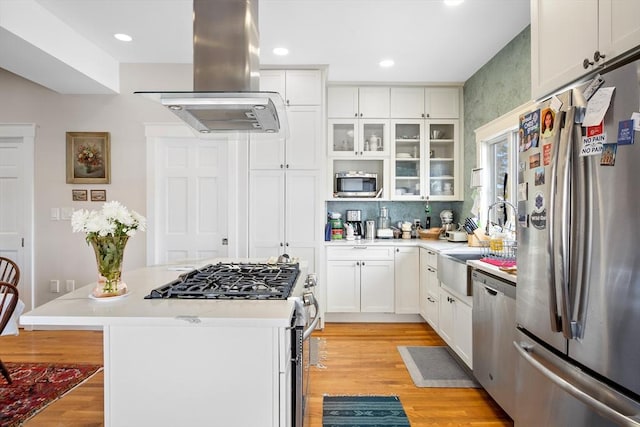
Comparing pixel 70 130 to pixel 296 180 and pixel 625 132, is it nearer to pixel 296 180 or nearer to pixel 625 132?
pixel 296 180

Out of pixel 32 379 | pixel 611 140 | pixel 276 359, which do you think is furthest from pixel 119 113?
pixel 611 140

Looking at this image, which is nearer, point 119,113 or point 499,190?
point 499,190

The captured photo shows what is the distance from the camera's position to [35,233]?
12.3 ft

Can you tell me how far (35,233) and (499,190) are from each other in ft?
15.6

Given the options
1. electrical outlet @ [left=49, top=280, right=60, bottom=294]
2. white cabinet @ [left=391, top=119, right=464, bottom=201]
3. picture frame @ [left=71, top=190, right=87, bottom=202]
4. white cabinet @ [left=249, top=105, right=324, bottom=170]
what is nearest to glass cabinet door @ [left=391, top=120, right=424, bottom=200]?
white cabinet @ [left=391, top=119, right=464, bottom=201]

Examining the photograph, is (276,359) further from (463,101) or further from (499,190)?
(463,101)

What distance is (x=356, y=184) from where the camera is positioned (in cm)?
417

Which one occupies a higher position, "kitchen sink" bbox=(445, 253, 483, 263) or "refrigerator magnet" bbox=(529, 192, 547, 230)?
"refrigerator magnet" bbox=(529, 192, 547, 230)

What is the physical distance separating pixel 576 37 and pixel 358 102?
2.89m

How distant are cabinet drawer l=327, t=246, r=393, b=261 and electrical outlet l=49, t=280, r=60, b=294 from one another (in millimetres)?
2845

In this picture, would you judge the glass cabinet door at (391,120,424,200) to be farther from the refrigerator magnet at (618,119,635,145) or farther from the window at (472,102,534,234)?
the refrigerator magnet at (618,119,635,145)

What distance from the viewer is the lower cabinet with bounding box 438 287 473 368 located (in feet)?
8.44

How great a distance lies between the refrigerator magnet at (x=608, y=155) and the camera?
1.15 metres

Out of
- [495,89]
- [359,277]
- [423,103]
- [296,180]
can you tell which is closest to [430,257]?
[359,277]
